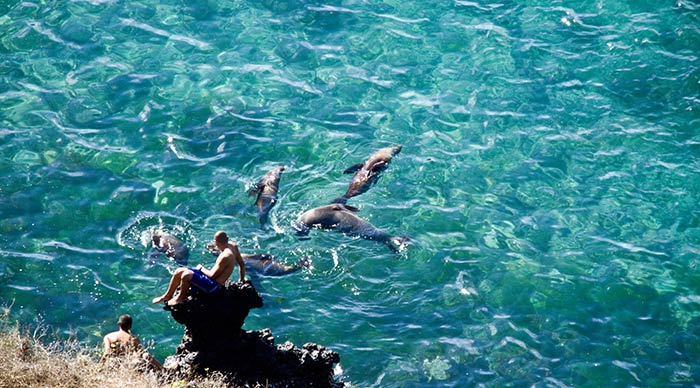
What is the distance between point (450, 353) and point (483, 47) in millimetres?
9625

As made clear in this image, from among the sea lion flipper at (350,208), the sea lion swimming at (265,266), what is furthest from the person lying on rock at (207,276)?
the sea lion flipper at (350,208)

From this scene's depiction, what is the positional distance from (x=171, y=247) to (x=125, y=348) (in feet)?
10.9

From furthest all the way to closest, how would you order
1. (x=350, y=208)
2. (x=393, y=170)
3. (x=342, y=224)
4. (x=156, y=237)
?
(x=393, y=170), (x=350, y=208), (x=342, y=224), (x=156, y=237)

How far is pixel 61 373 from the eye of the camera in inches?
421

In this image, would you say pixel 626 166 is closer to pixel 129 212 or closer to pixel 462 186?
pixel 462 186

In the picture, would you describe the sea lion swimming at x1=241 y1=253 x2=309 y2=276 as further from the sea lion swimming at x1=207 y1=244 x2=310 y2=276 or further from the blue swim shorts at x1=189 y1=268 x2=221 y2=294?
the blue swim shorts at x1=189 y1=268 x2=221 y2=294

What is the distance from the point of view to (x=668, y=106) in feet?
63.9

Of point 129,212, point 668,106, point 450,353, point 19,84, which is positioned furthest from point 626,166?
point 19,84

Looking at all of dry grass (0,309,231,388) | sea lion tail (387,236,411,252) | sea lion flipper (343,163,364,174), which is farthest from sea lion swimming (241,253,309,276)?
dry grass (0,309,231,388)

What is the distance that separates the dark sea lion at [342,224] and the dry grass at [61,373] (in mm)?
5232

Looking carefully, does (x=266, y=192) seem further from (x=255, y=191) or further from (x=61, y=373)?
(x=61, y=373)

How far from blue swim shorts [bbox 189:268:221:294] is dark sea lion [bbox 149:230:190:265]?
3.72 metres

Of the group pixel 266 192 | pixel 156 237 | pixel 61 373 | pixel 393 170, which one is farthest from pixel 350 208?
pixel 61 373

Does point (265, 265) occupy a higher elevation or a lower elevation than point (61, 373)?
lower
